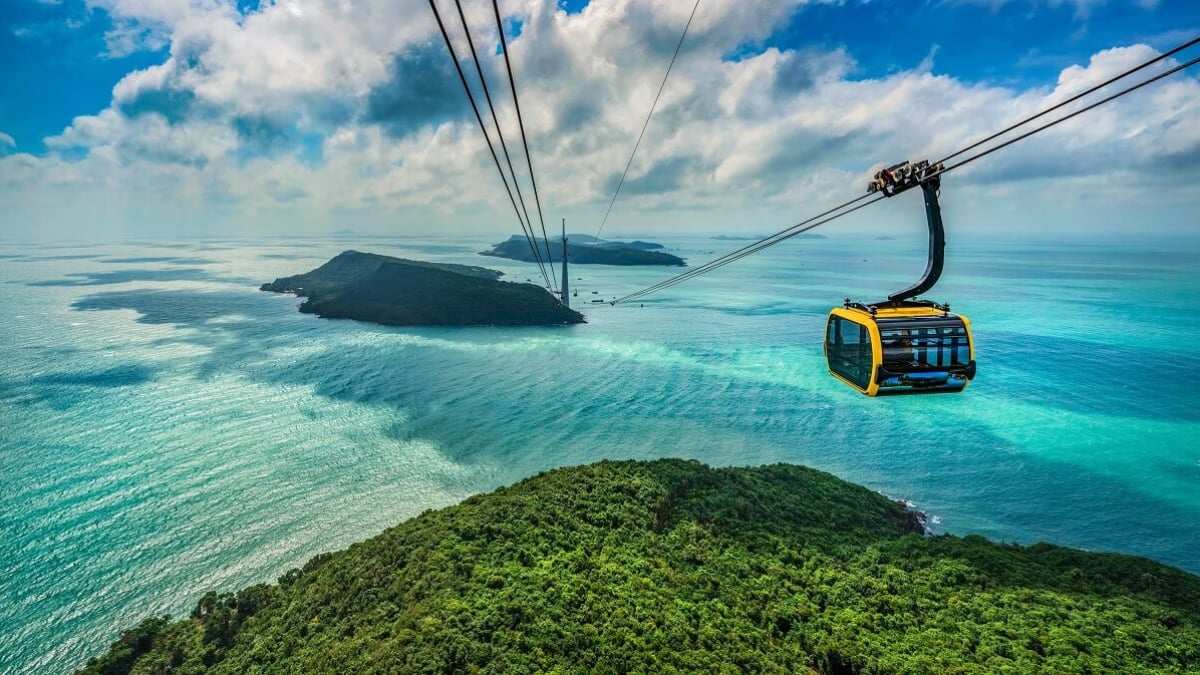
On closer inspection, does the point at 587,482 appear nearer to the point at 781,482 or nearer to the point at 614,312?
the point at 781,482

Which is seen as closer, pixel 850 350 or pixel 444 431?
pixel 850 350

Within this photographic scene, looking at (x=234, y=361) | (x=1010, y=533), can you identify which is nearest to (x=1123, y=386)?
(x=1010, y=533)

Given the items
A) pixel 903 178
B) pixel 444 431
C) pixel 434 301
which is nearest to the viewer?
pixel 903 178

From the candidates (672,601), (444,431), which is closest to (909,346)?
(672,601)

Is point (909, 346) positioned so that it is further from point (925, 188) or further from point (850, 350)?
point (925, 188)

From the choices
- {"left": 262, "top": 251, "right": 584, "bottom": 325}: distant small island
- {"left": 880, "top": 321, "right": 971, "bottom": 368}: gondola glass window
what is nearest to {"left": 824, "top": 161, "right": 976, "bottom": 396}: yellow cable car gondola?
{"left": 880, "top": 321, "right": 971, "bottom": 368}: gondola glass window

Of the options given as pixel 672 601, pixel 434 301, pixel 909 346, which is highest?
pixel 909 346
